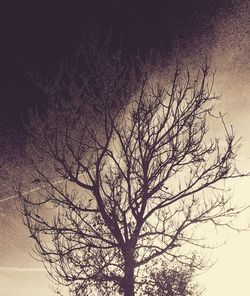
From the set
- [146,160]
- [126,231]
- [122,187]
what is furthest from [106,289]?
[146,160]

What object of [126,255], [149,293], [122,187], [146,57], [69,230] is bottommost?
[149,293]

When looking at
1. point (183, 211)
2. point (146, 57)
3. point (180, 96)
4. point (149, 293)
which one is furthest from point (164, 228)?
point (146, 57)

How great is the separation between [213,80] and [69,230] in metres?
7.20

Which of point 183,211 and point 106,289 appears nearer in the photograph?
point 106,289

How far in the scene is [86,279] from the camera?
1714 cm

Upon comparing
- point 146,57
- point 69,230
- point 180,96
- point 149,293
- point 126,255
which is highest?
point 146,57

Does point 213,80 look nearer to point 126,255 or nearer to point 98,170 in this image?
point 98,170

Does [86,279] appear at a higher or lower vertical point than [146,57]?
lower

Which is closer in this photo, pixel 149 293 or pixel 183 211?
pixel 149 293

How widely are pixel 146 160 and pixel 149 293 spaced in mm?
4599

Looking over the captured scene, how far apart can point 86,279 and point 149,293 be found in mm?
2148

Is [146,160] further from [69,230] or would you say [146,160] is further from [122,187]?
[69,230]

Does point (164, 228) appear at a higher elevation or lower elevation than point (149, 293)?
higher

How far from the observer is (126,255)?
17266 millimetres
